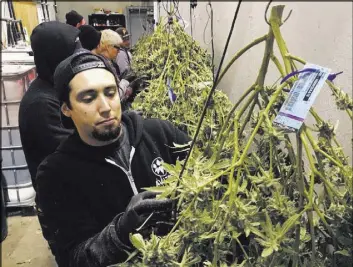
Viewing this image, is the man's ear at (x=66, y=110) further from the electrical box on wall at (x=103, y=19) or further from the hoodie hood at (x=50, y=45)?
the hoodie hood at (x=50, y=45)

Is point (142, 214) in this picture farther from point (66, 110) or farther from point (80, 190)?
point (66, 110)

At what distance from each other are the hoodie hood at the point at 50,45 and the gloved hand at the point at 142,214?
1056mm

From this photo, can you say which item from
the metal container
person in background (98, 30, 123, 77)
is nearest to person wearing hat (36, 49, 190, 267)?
the metal container

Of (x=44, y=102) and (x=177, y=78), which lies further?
(x=177, y=78)

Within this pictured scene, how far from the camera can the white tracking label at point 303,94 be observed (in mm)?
512

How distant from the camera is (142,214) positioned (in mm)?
842

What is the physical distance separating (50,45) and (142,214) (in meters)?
1.15

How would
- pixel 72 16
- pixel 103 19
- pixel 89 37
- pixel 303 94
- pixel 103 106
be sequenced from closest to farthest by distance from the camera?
pixel 303 94
pixel 103 106
pixel 72 16
pixel 89 37
pixel 103 19

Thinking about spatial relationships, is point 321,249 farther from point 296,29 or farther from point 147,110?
point 147,110

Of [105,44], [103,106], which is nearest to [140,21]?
[105,44]

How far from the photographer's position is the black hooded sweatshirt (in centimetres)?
159

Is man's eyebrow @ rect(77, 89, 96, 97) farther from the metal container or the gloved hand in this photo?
the metal container

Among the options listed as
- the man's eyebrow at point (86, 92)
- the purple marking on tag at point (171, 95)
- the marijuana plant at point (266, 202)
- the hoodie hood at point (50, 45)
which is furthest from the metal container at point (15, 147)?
the marijuana plant at point (266, 202)

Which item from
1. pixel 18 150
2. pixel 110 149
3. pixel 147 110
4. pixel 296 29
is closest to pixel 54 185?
pixel 110 149
